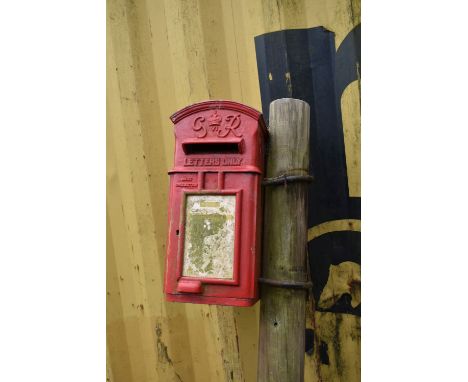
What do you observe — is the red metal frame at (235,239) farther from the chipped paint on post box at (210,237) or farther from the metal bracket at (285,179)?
the metal bracket at (285,179)

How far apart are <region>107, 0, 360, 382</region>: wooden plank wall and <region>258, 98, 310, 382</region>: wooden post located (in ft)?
2.12

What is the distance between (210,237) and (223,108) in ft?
2.02

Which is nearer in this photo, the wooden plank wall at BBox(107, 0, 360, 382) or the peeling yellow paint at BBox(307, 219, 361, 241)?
the peeling yellow paint at BBox(307, 219, 361, 241)

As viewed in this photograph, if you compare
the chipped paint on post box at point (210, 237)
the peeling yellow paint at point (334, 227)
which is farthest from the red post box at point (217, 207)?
the peeling yellow paint at point (334, 227)

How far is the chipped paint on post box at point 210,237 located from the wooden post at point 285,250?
0.21 m

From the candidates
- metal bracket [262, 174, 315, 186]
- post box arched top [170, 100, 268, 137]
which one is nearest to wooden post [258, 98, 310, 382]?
metal bracket [262, 174, 315, 186]

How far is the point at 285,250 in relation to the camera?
164 centimetres

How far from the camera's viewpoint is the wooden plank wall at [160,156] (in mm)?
2354

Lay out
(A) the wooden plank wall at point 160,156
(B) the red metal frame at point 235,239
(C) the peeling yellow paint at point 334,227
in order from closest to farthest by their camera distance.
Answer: (B) the red metal frame at point 235,239 → (C) the peeling yellow paint at point 334,227 → (A) the wooden plank wall at point 160,156

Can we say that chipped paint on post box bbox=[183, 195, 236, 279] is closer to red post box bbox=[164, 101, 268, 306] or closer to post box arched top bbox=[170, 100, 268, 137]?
red post box bbox=[164, 101, 268, 306]

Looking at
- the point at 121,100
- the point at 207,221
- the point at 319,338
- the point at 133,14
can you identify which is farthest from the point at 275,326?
the point at 133,14

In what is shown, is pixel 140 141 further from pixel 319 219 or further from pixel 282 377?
pixel 282 377

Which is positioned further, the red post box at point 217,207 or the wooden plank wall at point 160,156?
the wooden plank wall at point 160,156

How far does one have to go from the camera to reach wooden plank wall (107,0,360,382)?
2354 mm
